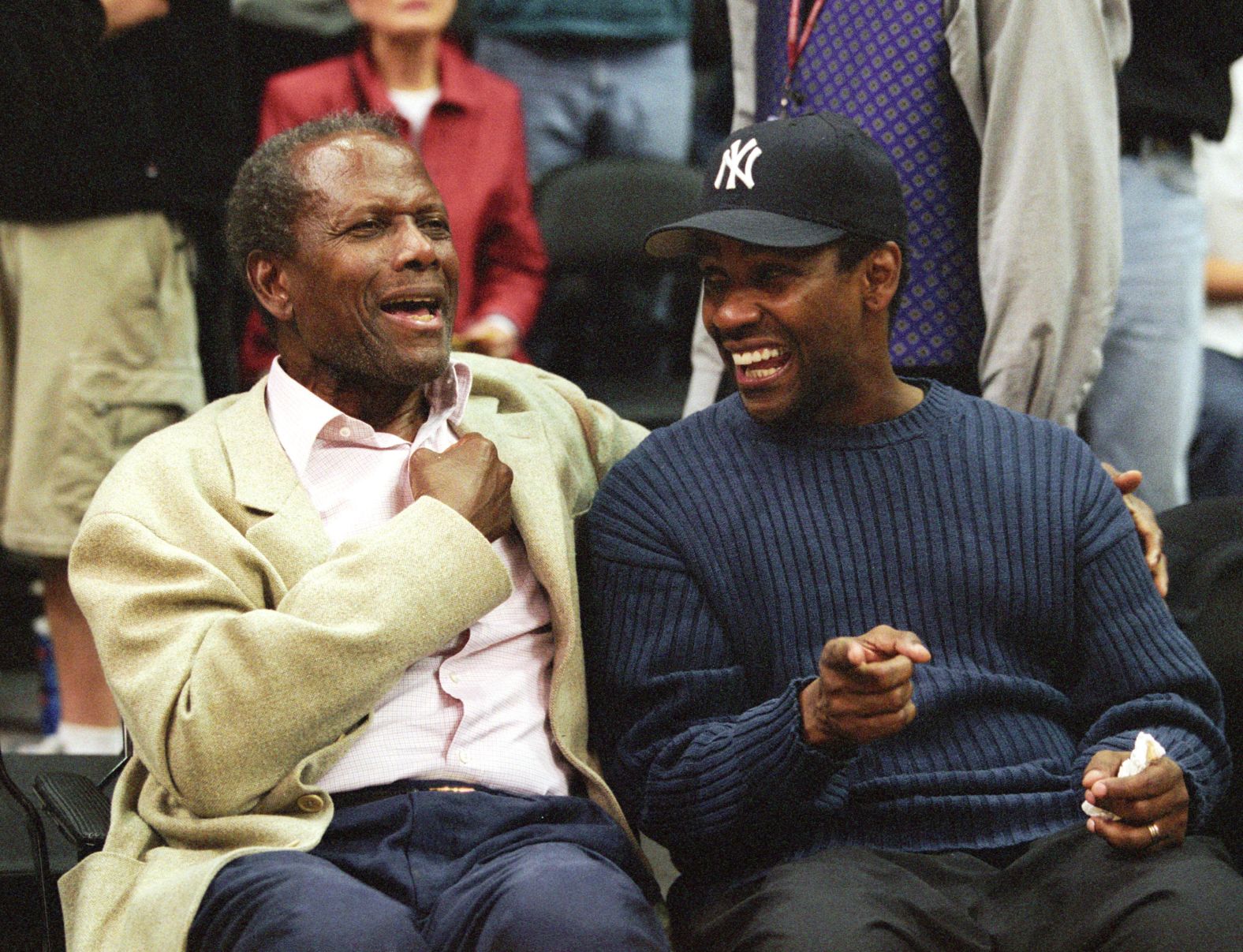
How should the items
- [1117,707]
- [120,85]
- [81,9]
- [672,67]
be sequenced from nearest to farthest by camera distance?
[1117,707], [81,9], [120,85], [672,67]

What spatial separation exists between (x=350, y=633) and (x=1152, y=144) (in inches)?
80.9

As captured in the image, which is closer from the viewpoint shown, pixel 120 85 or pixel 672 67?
pixel 120 85

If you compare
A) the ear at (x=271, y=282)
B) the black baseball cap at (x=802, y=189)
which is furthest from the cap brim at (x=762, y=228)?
the ear at (x=271, y=282)

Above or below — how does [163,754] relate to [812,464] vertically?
below

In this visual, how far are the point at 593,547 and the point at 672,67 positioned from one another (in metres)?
2.34

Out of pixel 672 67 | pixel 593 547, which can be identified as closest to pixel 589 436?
pixel 593 547

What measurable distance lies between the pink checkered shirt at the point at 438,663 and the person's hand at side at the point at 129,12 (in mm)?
1172

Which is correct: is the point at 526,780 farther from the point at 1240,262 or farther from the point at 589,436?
the point at 1240,262

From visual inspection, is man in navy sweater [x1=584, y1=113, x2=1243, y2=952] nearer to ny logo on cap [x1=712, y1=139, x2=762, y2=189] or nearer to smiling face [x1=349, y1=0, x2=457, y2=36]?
ny logo on cap [x1=712, y1=139, x2=762, y2=189]

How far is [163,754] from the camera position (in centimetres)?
225

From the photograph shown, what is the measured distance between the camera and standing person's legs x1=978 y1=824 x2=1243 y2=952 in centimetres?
210

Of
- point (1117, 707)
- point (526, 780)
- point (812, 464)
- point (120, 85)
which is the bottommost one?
point (526, 780)

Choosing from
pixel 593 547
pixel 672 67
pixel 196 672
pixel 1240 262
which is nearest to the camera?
pixel 196 672

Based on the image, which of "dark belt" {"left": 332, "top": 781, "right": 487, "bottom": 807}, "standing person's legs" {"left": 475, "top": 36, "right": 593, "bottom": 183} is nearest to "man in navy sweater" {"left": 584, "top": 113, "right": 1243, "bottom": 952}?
"dark belt" {"left": 332, "top": 781, "right": 487, "bottom": 807}
